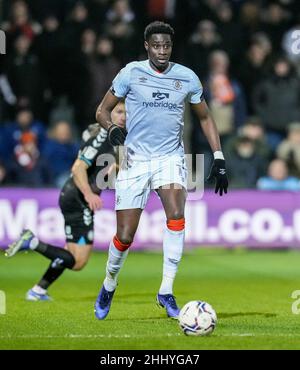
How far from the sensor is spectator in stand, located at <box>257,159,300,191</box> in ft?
60.8

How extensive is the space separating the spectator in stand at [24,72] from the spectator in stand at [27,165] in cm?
71

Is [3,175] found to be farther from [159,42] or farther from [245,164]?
[159,42]

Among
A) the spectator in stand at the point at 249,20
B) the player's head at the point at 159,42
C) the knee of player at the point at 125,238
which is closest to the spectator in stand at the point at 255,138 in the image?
the spectator in stand at the point at 249,20

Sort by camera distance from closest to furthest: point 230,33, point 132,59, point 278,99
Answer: point 132,59
point 278,99
point 230,33

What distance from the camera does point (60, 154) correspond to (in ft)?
61.6

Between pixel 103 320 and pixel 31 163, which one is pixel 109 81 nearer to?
pixel 31 163

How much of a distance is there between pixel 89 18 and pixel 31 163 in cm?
325

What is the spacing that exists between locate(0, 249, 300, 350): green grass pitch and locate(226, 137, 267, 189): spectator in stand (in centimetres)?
147

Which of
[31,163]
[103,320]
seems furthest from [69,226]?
[31,163]

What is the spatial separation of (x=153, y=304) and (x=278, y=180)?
7394 millimetres

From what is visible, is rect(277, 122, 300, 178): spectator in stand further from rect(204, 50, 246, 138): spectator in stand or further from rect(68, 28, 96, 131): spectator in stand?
rect(68, 28, 96, 131): spectator in stand

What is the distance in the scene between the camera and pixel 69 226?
485 inches

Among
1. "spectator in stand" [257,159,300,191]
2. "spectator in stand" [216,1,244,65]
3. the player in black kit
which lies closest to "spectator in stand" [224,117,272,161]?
"spectator in stand" [257,159,300,191]

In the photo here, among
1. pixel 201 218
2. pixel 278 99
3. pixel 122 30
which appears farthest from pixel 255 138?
pixel 122 30
